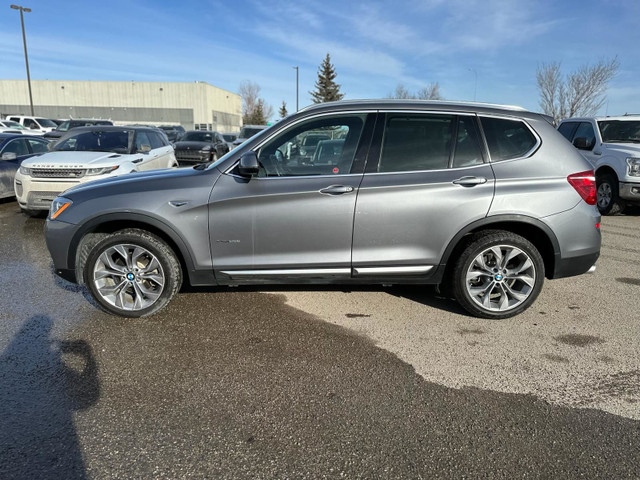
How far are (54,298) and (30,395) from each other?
1.80 m

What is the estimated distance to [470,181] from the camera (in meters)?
3.57

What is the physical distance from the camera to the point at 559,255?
3693 mm

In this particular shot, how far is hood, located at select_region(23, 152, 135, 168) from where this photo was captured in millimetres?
6926

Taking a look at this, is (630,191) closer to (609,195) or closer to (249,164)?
(609,195)

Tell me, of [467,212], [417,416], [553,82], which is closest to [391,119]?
[467,212]

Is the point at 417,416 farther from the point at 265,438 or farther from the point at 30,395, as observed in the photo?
the point at 30,395

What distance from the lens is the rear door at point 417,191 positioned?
11.6 ft

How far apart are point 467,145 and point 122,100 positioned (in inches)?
3114

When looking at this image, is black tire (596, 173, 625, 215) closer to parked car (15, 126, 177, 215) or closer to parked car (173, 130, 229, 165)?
parked car (15, 126, 177, 215)

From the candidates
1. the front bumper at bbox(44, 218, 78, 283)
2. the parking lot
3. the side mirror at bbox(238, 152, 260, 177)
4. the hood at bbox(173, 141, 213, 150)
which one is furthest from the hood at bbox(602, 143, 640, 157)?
the hood at bbox(173, 141, 213, 150)

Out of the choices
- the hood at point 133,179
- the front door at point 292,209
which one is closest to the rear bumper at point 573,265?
the front door at point 292,209

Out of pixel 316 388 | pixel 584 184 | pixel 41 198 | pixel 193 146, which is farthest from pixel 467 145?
pixel 193 146

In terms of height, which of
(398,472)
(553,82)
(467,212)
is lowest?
(398,472)

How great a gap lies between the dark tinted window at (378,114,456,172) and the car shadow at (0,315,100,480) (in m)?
2.75
